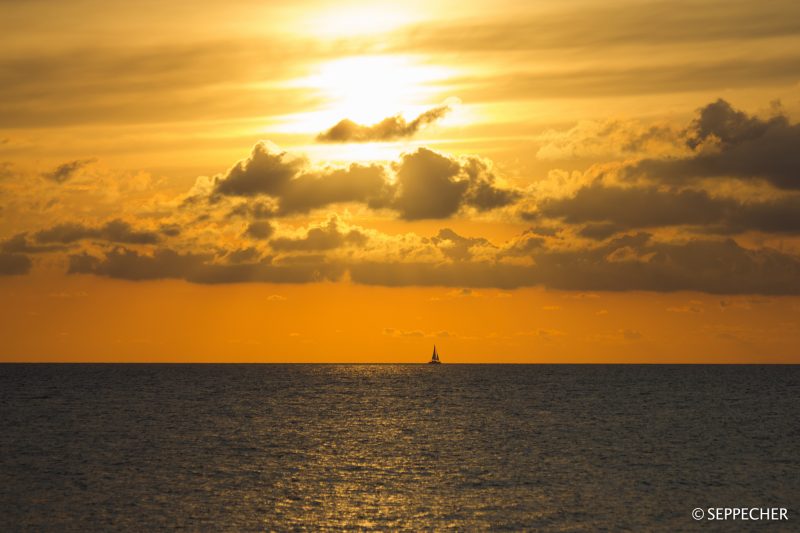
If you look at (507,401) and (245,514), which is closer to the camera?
(245,514)

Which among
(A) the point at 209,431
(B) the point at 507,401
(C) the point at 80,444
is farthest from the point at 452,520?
(B) the point at 507,401

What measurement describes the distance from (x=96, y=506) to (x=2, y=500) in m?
7.25

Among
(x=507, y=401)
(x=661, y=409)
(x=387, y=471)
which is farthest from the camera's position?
(x=507, y=401)

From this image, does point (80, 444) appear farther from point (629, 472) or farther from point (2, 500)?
point (629, 472)

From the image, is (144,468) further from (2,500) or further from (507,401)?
(507,401)

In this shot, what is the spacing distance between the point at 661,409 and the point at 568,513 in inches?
4352

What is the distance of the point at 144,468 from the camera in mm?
84250

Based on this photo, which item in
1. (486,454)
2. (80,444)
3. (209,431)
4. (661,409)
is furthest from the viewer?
(661,409)

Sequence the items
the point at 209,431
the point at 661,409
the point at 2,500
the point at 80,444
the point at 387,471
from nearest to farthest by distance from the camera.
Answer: the point at 2,500 < the point at 387,471 < the point at 80,444 < the point at 209,431 < the point at 661,409

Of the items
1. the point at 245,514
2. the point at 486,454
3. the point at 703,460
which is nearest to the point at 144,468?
the point at 245,514

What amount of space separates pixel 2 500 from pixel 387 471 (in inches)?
1226

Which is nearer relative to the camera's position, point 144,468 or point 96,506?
point 96,506

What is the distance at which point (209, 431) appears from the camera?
122 meters

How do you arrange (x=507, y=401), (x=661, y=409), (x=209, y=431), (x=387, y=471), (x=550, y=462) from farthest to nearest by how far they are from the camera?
(x=507, y=401) < (x=661, y=409) < (x=209, y=431) < (x=550, y=462) < (x=387, y=471)
